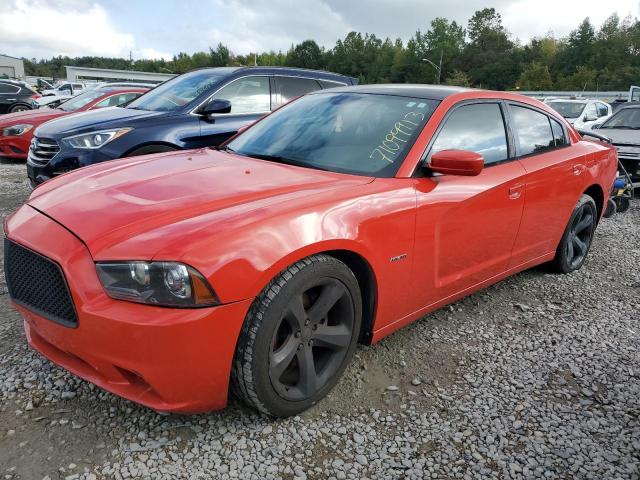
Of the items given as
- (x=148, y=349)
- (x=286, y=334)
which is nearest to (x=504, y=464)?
(x=286, y=334)

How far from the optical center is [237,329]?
195 centimetres

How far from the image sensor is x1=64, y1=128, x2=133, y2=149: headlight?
498 centimetres

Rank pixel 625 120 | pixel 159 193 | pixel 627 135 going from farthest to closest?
pixel 625 120 < pixel 627 135 < pixel 159 193

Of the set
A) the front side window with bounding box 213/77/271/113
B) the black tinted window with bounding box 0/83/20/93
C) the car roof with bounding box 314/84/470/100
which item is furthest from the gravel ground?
the black tinted window with bounding box 0/83/20/93

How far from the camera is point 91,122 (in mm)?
5273

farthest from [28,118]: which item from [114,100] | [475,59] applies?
[475,59]

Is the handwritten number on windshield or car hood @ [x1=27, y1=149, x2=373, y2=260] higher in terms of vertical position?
the handwritten number on windshield

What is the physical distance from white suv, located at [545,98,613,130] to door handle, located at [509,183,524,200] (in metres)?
10.9

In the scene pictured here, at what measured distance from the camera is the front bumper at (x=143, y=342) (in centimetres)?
182

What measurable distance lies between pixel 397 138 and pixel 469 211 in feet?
1.93

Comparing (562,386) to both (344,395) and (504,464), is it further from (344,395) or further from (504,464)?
(344,395)

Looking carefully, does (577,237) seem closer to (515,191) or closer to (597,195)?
(597,195)

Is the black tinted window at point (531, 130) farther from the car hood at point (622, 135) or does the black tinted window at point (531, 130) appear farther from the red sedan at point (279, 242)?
the car hood at point (622, 135)

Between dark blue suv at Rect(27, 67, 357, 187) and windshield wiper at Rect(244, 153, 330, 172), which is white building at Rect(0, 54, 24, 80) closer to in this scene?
dark blue suv at Rect(27, 67, 357, 187)
